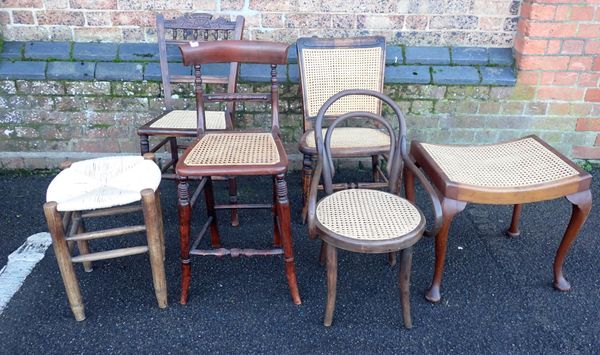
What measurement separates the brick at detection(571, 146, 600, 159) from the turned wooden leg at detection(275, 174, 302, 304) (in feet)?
8.54

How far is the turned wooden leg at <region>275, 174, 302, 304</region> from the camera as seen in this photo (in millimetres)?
2092

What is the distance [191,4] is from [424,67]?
170 cm

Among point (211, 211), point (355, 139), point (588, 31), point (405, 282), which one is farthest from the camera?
point (588, 31)

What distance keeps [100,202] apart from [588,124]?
11.1 ft

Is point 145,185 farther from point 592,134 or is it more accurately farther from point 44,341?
point 592,134

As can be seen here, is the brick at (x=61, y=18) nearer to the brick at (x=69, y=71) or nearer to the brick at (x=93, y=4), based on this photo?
the brick at (x=93, y=4)

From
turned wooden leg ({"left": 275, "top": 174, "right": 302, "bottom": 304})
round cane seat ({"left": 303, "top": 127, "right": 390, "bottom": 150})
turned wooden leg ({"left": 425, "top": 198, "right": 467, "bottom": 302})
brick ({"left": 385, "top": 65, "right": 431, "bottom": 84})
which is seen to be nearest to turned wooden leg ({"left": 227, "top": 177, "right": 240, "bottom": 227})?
round cane seat ({"left": 303, "top": 127, "right": 390, "bottom": 150})

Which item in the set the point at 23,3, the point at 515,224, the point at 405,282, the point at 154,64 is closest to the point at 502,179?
the point at 405,282

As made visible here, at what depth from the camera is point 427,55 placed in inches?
133

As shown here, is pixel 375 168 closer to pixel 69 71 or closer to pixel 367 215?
pixel 367 215

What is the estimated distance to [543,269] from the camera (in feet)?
8.37

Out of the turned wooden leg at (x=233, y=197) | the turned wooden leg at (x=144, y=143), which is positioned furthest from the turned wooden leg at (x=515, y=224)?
the turned wooden leg at (x=144, y=143)

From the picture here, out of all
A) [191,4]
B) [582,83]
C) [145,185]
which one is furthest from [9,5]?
[582,83]

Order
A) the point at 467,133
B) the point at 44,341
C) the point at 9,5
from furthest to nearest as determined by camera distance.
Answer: the point at 467,133 → the point at 9,5 → the point at 44,341
